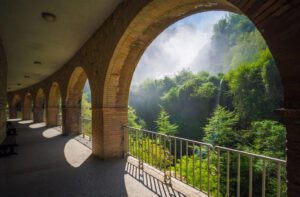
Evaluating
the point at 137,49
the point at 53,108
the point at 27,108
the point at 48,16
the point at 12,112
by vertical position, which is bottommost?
the point at 12,112

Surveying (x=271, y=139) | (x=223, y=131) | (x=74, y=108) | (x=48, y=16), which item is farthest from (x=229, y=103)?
(x=48, y=16)

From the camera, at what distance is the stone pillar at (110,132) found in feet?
14.2

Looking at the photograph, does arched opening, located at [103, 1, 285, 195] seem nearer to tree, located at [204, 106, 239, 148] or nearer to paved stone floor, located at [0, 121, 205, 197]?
paved stone floor, located at [0, 121, 205, 197]

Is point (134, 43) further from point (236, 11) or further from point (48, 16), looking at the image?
point (236, 11)

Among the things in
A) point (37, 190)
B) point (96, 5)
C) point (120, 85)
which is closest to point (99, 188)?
point (37, 190)

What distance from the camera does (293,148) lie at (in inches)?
52.0

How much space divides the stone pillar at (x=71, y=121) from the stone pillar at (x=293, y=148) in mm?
7620

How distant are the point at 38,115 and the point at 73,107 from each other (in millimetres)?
7818

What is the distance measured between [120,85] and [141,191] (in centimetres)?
248

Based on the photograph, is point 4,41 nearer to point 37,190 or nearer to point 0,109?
point 0,109

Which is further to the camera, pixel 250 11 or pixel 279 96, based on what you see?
pixel 279 96

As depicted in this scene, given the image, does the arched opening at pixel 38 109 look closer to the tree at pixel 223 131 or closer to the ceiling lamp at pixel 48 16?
the ceiling lamp at pixel 48 16

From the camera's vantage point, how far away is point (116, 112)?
4.49 metres

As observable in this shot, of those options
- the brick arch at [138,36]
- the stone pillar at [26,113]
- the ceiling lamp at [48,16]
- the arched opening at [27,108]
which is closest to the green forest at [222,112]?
the brick arch at [138,36]
